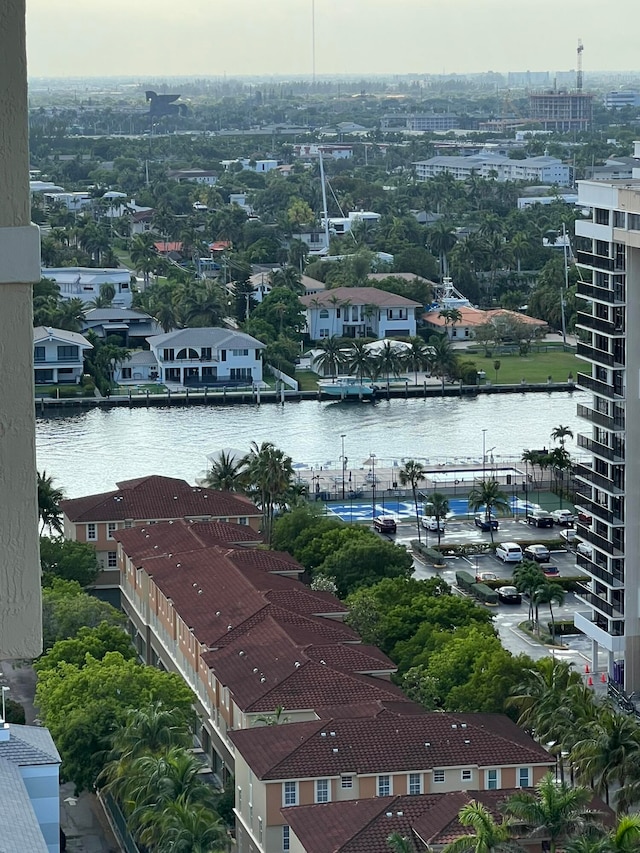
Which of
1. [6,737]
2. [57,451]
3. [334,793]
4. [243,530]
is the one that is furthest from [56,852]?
[57,451]

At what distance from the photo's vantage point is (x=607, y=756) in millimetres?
15180

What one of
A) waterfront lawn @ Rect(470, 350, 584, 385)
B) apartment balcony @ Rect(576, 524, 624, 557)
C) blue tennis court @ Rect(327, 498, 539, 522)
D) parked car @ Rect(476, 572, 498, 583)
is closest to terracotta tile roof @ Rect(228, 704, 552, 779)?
apartment balcony @ Rect(576, 524, 624, 557)

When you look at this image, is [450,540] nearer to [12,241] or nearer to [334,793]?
[334,793]

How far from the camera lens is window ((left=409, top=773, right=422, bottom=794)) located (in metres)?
15.5

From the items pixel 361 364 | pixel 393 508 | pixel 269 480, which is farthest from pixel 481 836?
pixel 361 364

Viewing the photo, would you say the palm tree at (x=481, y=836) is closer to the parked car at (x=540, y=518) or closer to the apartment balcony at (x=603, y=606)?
the apartment balcony at (x=603, y=606)

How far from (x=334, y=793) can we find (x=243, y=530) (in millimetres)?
11013

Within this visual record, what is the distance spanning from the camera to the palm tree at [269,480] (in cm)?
2795

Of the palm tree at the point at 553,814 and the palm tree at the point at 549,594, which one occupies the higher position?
the palm tree at the point at 553,814

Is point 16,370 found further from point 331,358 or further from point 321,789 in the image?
point 331,358

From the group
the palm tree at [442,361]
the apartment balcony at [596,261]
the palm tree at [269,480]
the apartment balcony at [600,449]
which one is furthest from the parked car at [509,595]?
the palm tree at [442,361]

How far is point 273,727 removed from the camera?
53.3ft

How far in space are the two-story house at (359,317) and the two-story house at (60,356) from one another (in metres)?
8.39

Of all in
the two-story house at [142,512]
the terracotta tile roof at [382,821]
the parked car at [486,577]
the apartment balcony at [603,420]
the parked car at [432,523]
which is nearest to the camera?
the terracotta tile roof at [382,821]
